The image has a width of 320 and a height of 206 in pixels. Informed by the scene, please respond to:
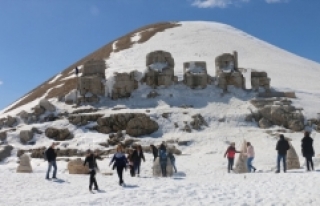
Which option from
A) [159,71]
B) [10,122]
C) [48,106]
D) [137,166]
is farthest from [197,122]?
[10,122]

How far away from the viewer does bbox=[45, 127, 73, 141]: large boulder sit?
32.1 metres

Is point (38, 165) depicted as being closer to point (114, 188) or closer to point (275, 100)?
point (114, 188)

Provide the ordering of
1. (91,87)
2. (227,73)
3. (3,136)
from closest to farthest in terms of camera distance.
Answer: (3,136) < (91,87) < (227,73)

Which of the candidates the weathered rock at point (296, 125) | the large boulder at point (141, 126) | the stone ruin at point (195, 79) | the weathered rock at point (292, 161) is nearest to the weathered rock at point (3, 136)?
the large boulder at point (141, 126)

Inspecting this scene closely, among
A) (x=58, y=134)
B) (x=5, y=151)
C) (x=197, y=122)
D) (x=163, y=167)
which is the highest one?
(x=197, y=122)

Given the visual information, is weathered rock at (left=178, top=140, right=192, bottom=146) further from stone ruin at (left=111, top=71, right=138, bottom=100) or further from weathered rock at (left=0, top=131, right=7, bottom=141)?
weathered rock at (left=0, top=131, right=7, bottom=141)

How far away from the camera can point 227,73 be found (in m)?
40.3

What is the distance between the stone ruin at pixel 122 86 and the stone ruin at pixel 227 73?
8.80 meters

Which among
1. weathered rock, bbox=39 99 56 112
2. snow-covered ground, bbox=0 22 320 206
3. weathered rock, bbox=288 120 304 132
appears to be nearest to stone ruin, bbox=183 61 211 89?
snow-covered ground, bbox=0 22 320 206

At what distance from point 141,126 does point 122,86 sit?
729cm

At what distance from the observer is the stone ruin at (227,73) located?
39938mm

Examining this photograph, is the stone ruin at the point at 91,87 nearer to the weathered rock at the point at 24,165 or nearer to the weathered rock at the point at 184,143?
the weathered rock at the point at 184,143

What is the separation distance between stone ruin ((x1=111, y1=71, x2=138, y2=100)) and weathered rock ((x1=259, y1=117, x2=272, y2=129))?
12615 millimetres

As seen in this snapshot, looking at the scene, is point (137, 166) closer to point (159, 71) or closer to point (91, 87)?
point (91, 87)
